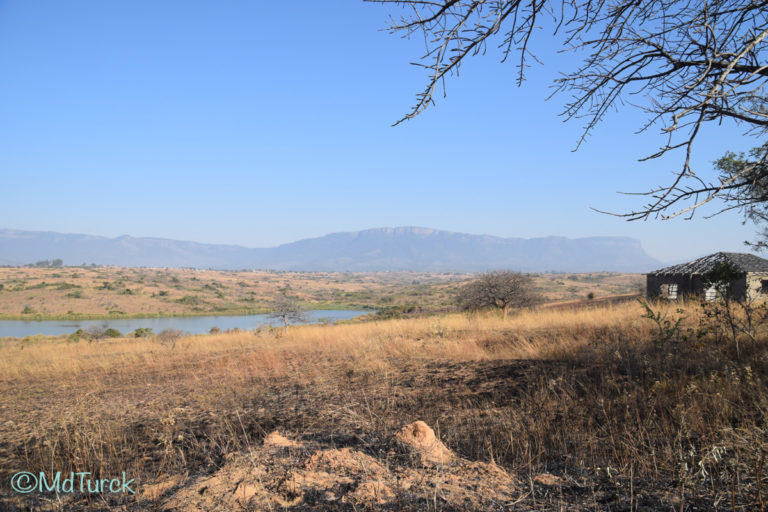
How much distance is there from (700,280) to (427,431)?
2044 cm

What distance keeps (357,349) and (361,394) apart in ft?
13.8

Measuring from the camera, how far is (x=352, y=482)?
9.11 feet

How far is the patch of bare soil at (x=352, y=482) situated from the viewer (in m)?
2.54

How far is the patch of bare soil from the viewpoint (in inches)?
100

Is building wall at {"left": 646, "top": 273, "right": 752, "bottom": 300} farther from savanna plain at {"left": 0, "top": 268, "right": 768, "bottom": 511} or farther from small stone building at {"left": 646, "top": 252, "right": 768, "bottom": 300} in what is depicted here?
savanna plain at {"left": 0, "top": 268, "right": 768, "bottom": 511}

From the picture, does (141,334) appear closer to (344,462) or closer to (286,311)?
(286,311)

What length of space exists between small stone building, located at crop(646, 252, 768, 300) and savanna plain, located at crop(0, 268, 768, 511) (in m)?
12.3

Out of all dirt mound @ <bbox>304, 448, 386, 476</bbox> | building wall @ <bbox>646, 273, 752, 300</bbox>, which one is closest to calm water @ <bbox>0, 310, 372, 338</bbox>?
building wall @ <bbox>646, 273, 752, 300</bbox>

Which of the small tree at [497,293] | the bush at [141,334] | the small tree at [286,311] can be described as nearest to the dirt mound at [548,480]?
the small tree at [497,293]

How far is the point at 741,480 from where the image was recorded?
258 centimetres

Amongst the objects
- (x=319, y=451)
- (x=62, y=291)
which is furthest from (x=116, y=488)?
(x=62, y=291)

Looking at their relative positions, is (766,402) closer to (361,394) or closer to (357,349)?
(361,394)

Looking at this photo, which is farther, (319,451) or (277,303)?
(277,303)

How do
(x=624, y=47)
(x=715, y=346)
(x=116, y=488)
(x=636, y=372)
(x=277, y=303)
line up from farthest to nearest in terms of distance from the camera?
1. (x=277, y=303)
2. (x=715, y=346)
3. (x=636, y=372)
4. (x=624, y=47)
5. (x=116, y=488)
